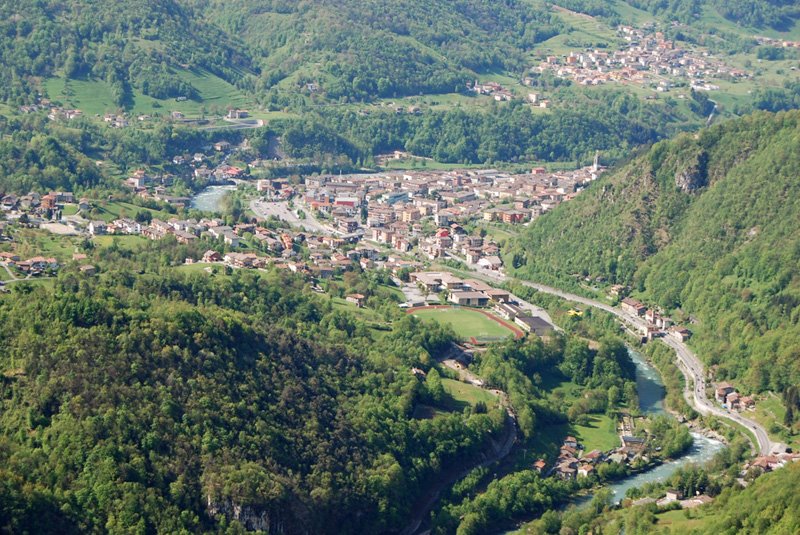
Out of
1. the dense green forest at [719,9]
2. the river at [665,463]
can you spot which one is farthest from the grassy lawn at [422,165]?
the dense green forest at [719,9]

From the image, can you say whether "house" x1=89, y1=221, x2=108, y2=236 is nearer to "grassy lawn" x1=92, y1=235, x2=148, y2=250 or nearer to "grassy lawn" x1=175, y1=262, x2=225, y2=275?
"grassy lawn" x1=92, y1=235, x2=148, y2=250

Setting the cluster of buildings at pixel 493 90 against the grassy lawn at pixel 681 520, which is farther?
the cluster of buildings at pixel 493 90

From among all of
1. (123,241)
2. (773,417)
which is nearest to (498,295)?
(773,417)

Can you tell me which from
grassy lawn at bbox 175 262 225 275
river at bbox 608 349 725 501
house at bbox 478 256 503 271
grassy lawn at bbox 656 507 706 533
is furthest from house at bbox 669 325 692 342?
grassy lawn at bbox 656 507 706 533

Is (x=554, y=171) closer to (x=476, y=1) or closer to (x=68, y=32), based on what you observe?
(x=68, y=32)

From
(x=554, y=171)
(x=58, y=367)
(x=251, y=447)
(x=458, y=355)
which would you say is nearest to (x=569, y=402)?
(x=458, y=355)

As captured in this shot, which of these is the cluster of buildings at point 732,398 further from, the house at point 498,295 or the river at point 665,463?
the house at point 498,295

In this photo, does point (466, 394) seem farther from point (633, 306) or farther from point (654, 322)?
point (633, 306)
